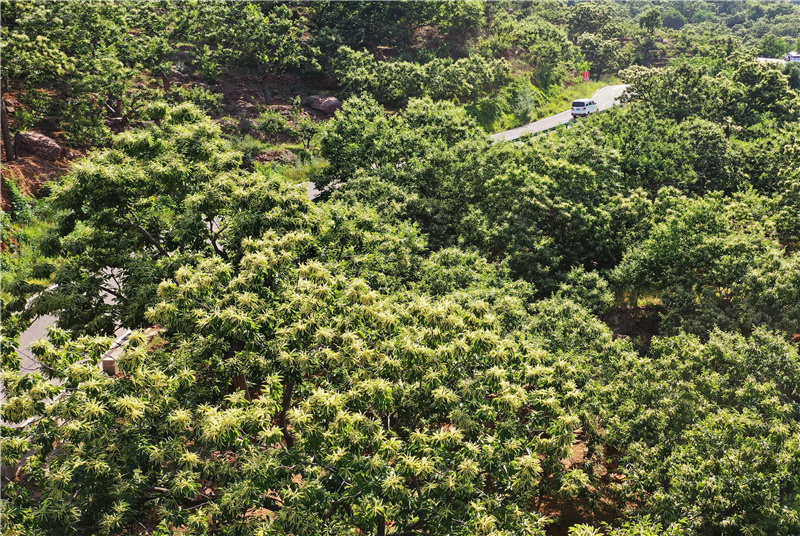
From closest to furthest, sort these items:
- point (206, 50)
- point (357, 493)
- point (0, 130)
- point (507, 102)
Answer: point (357, 493), point (0, 130), point (206, 50), point (507, 102)

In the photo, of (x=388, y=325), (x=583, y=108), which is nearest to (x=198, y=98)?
(x=388, y=325)

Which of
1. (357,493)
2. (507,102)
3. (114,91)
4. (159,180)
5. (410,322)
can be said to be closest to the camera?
(357,493)

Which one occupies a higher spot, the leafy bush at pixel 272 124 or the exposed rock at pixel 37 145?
the exposed rock at pixel 37 145

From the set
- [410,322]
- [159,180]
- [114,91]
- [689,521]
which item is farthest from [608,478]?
[114,91]

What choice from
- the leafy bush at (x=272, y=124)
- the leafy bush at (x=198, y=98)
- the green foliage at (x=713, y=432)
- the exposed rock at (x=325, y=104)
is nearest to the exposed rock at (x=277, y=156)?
the leafy bush at (x=272, y=124)

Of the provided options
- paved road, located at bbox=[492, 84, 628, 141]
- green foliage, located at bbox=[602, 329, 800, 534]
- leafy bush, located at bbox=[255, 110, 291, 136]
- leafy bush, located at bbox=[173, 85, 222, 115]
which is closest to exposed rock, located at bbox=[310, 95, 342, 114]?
leafy bush, located at bbox=[255, 110, 291, 136]

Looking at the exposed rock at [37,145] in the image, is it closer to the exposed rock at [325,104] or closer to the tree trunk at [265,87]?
the tree trunk at [265,87]

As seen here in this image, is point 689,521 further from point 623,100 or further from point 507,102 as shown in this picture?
point 507,102
